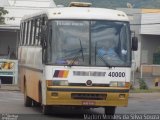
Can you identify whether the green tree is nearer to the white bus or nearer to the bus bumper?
the white bus

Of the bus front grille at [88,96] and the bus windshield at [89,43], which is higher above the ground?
the bus windshield at [89,43]

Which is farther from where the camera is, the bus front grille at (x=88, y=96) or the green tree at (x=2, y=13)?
the green tree at (x=2, y=13)

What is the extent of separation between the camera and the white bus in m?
18.0

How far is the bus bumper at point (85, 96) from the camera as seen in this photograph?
17938 mm

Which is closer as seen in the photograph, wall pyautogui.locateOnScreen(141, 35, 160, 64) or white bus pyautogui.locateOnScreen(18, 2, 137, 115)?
white bus pyautogui.locateOnScreen(18, 2, 137, 115)

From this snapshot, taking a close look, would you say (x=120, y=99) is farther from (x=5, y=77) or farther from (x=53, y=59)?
(x=5, y=77)

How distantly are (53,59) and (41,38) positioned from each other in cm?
85

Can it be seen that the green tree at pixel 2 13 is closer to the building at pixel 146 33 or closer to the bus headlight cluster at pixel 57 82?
the building at pixel 146 33

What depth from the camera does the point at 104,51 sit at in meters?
18.3

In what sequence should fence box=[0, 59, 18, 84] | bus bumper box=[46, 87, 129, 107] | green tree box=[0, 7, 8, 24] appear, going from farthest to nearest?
green tree box=[0, 7, 8, 24] → fence box=[0, 59, 18, 84] → bus bumper box=[46, 87, 129, 107]

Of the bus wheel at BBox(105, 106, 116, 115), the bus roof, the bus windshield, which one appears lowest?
the bus wheel at BBox(105, 106, 116, 115)

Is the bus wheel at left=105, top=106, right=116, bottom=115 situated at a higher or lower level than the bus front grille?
lower

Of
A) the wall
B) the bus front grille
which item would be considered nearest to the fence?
the bus front grille

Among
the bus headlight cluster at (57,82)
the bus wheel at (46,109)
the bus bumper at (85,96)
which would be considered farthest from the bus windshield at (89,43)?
the bus wheel at (46,109)
